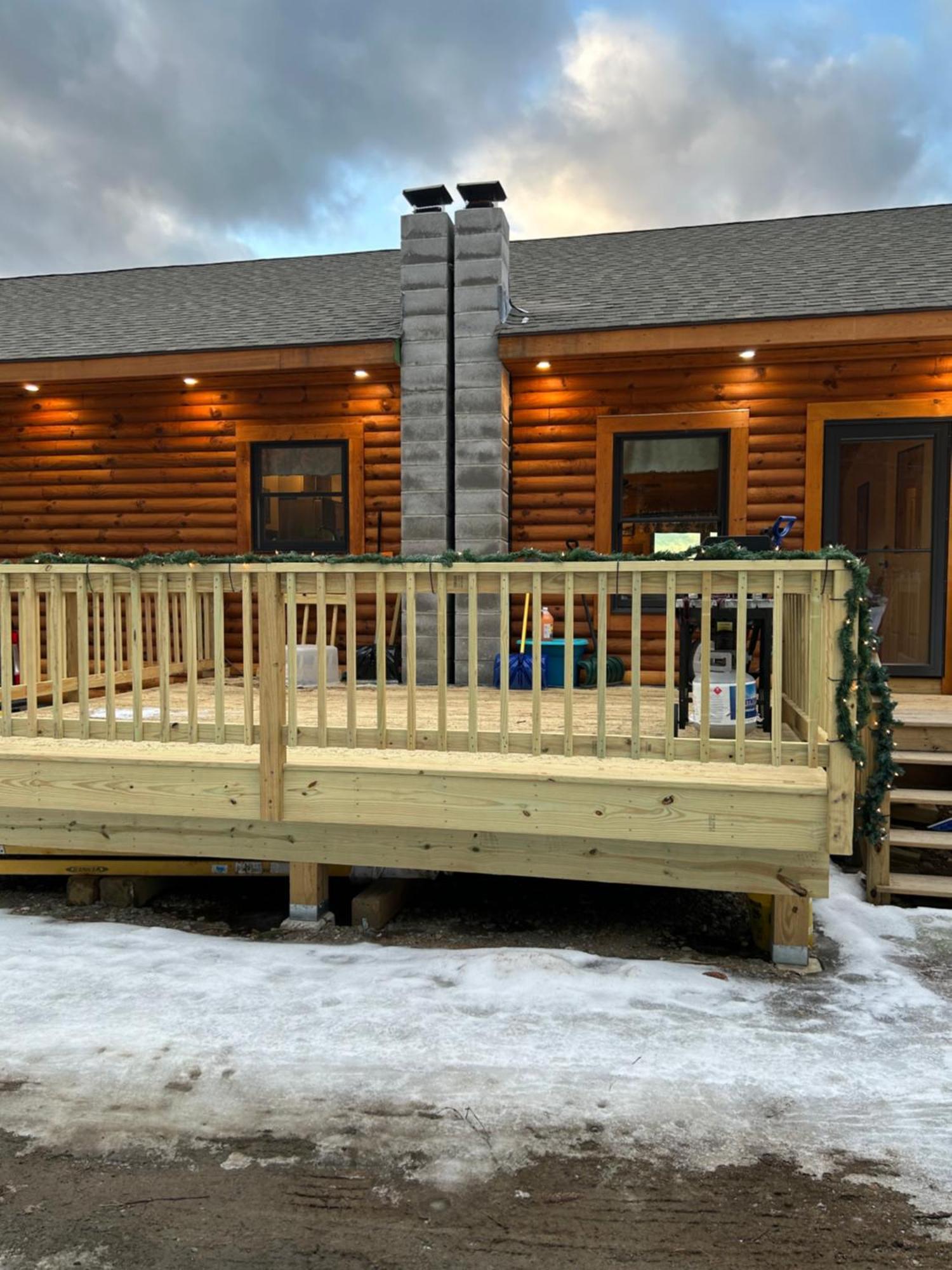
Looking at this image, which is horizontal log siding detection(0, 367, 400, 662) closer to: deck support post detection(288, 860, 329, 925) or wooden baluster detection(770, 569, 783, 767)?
deck support post detection(288, 860, 329, 925)

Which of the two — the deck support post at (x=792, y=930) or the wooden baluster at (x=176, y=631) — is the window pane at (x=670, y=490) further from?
the deck support post at (x=792, y=930)

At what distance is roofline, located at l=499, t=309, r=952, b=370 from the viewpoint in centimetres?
627

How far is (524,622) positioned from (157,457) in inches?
161

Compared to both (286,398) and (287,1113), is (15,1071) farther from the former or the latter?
(286,398)

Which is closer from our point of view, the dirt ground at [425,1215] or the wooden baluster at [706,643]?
the dirt ground at [425,1215]

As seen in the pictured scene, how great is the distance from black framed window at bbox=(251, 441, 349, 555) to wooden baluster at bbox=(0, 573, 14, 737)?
149 inches

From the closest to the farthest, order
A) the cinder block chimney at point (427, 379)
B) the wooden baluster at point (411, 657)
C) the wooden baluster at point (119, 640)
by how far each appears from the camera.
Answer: the wooden baluster at point (411, 657), the wooden baluster at point (119, 640), the cinder block chimney at point (427, 379)

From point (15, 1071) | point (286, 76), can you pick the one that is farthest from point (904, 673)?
point (286, 76)

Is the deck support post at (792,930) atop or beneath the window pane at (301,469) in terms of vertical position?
beneath

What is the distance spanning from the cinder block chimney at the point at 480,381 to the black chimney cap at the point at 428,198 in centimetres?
15

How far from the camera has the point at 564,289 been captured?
8141mm

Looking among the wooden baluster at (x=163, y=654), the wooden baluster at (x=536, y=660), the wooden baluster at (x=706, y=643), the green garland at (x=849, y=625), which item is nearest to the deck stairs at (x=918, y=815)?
the green garland at (x=849, y=625)

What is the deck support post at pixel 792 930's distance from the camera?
3.84 m

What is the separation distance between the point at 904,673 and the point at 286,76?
52.4 metres
